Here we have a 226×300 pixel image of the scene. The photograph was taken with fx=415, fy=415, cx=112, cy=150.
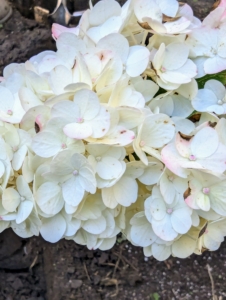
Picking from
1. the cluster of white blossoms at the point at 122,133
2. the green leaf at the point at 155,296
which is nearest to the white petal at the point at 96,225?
the cluster of white blossoms at the point at 122,133

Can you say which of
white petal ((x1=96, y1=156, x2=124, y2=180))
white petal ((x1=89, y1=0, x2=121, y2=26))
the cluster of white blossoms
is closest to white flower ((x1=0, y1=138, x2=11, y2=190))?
the cluster of white blossoms

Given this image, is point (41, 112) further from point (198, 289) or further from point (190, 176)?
point (198, 289)

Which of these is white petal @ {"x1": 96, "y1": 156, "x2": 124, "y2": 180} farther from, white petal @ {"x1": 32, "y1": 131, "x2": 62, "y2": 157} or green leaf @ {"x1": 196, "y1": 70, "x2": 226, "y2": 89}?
green leaf @ {"x1": 196, "y1": 70, "x2": 226, "y2": 89}

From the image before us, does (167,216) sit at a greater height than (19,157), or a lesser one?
lesser

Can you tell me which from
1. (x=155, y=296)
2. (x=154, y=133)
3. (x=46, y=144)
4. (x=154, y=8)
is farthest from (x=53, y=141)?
(x=155, y=296)

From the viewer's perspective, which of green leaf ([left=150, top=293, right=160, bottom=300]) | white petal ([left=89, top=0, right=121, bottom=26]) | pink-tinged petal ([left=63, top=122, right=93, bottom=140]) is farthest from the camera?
green leaf ([left=150, top=293, right=160, bottom=300])

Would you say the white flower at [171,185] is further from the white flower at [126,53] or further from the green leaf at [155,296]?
the green leaf at [155,296]

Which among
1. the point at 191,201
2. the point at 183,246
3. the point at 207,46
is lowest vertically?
the point at 183,246

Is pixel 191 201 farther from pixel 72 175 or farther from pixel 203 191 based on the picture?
pixel 72 175

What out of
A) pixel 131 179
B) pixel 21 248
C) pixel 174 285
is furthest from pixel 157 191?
pixel 21 248
